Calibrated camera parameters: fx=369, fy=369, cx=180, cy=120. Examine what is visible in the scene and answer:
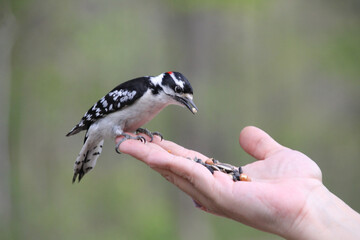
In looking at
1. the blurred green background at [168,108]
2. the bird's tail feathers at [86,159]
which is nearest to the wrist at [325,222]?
A: the bird's tail feathers at [86,159]

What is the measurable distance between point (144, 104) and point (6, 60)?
7.56 feet

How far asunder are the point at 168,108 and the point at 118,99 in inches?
93.9

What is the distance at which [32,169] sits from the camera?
4.89m

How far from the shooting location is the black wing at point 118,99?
286cm

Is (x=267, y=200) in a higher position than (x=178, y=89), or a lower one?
lower

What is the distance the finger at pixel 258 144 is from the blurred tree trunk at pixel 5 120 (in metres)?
2.91

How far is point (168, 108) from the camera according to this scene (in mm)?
5246

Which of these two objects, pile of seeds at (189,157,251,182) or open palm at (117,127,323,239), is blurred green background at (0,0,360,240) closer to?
pile of seeds at (189,157,251,182)

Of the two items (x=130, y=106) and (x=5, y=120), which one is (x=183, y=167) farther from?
(x=5, y=120)

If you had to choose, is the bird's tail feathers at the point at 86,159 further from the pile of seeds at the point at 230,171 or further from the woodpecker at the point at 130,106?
the pile of seeds at the point at 230,171

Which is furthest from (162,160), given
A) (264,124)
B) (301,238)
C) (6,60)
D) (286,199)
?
(264,124)

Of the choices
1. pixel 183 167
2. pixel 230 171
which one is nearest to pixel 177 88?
pixel 230 171

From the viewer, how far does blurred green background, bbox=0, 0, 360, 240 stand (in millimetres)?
4613

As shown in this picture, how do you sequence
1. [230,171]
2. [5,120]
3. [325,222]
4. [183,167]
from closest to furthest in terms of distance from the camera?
[183,167] → [325,222] → [230,171] → [5,120]
